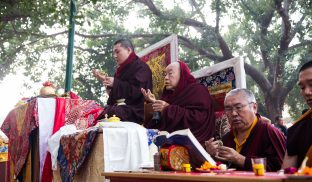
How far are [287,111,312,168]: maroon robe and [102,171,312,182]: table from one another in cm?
53

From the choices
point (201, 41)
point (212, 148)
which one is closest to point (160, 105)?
point (212, 148)

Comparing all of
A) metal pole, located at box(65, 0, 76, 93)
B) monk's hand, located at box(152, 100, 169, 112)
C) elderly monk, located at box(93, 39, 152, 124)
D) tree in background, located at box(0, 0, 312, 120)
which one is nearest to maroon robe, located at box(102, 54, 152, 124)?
elderly monk, located at box(93, 39, 152, 124)

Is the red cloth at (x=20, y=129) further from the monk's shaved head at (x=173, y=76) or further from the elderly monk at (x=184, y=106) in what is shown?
the monk's shaved head at (x=173, y=76)

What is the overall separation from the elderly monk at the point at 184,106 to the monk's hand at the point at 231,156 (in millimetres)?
1038

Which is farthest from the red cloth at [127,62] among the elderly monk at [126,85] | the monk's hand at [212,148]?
the monk's hand at [212,148]

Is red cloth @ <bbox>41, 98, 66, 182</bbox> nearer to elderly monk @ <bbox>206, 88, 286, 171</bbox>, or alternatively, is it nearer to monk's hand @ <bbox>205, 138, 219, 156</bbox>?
elderly monk @ <bbox>206, 88, 286, 171</bbox>

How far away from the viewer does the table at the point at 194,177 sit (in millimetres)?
1520

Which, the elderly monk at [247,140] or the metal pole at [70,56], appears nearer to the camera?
the elderly monk at [247,140]

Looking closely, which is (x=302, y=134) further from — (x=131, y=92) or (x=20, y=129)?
(x=20, y=129)

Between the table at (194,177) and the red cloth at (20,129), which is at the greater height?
the red cloth at (20,129)

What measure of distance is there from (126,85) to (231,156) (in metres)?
2.18

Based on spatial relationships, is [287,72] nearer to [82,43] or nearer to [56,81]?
[82,43]

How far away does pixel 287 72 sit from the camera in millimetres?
13562

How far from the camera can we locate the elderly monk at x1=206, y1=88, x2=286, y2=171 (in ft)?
9.41
